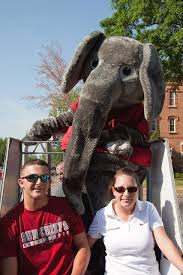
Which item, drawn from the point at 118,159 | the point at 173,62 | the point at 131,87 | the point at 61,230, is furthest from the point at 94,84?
the point at 173,62

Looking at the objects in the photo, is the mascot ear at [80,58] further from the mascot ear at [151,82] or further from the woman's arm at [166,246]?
the woman's arm at [166,246]

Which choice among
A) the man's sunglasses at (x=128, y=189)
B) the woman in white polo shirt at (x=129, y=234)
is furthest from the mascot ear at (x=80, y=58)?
the man's sunglasses at (x=128, y=189)

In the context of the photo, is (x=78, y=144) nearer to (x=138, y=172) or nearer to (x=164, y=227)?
(x=138, y=172)

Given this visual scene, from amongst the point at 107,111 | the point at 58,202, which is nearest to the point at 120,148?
the point at 107,111

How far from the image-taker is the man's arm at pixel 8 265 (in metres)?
2.96

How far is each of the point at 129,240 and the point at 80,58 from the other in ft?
5.19

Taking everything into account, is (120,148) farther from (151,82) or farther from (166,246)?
(166,246)

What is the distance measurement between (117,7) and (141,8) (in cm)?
177

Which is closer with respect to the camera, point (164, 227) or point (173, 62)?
point (164, 227)

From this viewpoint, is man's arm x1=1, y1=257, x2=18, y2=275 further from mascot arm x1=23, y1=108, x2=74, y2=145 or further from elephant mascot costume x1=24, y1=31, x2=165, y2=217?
mascot arm x1=23, y1=108, x2=74, y2=145

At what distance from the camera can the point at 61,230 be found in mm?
3035

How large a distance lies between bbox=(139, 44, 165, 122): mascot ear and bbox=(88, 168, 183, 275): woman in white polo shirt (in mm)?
616

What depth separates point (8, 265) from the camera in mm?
2961

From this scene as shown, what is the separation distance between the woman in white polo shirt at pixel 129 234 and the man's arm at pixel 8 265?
22.0 inches
